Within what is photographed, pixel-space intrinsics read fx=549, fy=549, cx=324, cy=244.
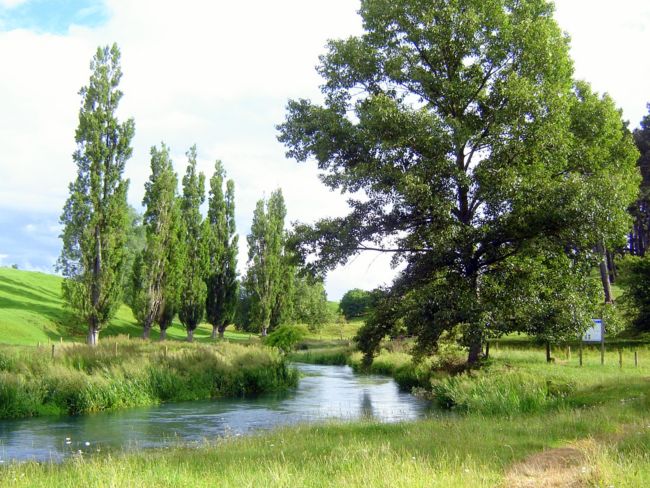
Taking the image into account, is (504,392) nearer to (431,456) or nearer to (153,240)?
(431,456)

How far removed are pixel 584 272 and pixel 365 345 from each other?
1024 cm

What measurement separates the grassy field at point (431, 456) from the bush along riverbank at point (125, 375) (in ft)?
37.3

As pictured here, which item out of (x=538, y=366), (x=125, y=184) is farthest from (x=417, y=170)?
(x=125, y=184)

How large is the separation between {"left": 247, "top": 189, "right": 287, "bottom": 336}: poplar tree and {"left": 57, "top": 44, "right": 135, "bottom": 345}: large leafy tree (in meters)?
23.2

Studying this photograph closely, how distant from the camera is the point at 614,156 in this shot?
30000 millimetres

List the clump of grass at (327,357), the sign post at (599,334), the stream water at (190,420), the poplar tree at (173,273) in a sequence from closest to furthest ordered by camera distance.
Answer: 1. the stream water at (190,420)
2. the sign post at (599,334)
3. the poplar tree at (173,273)
4. the clump of grass at (327,357)

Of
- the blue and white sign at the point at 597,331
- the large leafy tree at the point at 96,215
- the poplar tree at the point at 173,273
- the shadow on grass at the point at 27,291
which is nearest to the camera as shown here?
the blue and white sign at the point at 597,331

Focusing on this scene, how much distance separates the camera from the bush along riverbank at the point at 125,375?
21.8 metres

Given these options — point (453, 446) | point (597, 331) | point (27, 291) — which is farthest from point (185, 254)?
point (453, 446)

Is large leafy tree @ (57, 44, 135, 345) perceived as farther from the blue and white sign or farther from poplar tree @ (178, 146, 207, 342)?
the blue and white sign

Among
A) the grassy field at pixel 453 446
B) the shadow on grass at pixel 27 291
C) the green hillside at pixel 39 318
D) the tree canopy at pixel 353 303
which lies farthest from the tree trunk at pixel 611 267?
the shadow on grass at pixel 27 291

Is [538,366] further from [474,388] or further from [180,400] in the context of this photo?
[180,400]

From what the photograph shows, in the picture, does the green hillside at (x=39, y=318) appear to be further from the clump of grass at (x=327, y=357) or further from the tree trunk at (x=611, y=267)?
the tree trunk at (x=611, y=267)

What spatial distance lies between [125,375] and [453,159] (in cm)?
1737
